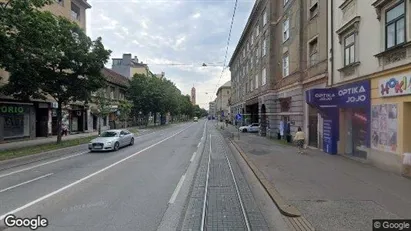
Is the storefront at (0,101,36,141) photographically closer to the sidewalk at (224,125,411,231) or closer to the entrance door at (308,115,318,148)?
the sidewalk at (224,125,411,231)

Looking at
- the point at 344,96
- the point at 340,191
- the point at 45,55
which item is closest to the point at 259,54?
the point at 344,96

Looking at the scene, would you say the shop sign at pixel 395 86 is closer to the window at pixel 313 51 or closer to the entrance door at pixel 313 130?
the entrance door at pixel 313 130

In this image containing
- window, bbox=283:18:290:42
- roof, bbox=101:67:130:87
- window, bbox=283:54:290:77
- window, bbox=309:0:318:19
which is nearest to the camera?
window, bbox=309:0:318:19

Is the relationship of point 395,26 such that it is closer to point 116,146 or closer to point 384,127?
point 384,127

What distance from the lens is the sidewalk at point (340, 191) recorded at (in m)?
6.61

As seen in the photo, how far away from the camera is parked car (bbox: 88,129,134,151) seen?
2000 cm

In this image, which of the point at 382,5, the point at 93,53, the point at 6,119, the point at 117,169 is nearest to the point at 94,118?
the point at 6,119

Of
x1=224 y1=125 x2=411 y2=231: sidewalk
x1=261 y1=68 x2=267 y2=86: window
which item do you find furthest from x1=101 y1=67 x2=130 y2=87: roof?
x1=224 y1=125 x2=411 y2=231: sidewalk

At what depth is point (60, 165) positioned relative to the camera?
14.5 metres

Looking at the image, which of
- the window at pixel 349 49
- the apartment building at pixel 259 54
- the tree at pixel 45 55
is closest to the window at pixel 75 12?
the tree at pixel 45 55

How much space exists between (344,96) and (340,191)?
826 cm

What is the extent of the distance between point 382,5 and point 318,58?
25.3 feet

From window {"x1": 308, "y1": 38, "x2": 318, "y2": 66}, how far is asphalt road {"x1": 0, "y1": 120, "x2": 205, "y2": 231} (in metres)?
11.7

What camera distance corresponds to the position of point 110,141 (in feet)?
66.9
